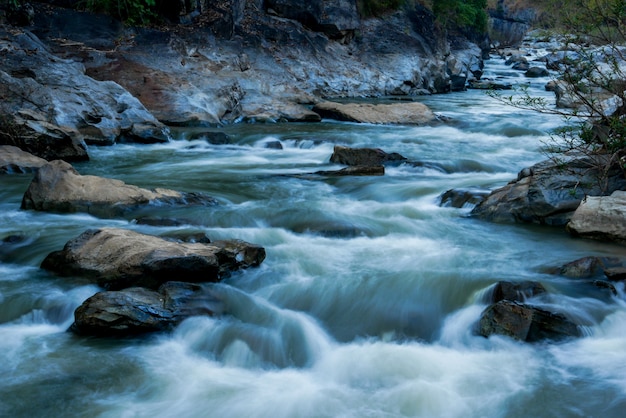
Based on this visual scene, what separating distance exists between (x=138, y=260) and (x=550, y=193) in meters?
5.17

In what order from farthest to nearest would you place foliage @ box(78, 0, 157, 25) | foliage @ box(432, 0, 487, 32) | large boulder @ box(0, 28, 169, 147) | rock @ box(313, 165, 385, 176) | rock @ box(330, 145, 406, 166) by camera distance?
foliage @ box(432, 0, 487, 32) < foliage @ box(78, 0, 157, 25) < large boulder @ box(0, 28, 169, 147) < rock @ box(330, 145, 406, 166) < rock @ box(313, 165, 385, 176)

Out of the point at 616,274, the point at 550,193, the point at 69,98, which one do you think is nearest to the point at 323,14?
the point at 69,98

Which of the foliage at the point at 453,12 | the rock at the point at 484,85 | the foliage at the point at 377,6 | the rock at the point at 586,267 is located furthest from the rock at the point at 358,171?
the foliage at the point at 453,12

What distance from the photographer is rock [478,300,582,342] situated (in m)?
4.77

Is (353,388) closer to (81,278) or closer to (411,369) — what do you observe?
(411,369)

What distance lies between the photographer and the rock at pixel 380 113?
1636cm

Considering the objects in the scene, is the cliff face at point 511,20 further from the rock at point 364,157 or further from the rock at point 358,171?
the rock at point 358,171

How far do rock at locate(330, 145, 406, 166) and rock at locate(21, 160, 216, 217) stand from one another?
4274 millimetres

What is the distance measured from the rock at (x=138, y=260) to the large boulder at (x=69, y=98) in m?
6.54

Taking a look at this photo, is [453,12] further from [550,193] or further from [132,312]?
[132,312]

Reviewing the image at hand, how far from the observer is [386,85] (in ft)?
75.1

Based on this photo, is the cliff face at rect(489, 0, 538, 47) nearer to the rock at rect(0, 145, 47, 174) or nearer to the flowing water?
the flowing water

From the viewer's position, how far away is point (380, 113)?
54.8 feet

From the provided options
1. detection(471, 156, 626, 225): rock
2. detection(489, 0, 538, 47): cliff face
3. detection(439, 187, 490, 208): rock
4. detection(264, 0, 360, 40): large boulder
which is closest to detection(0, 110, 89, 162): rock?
detection(439, 187, 490, 208): rock
